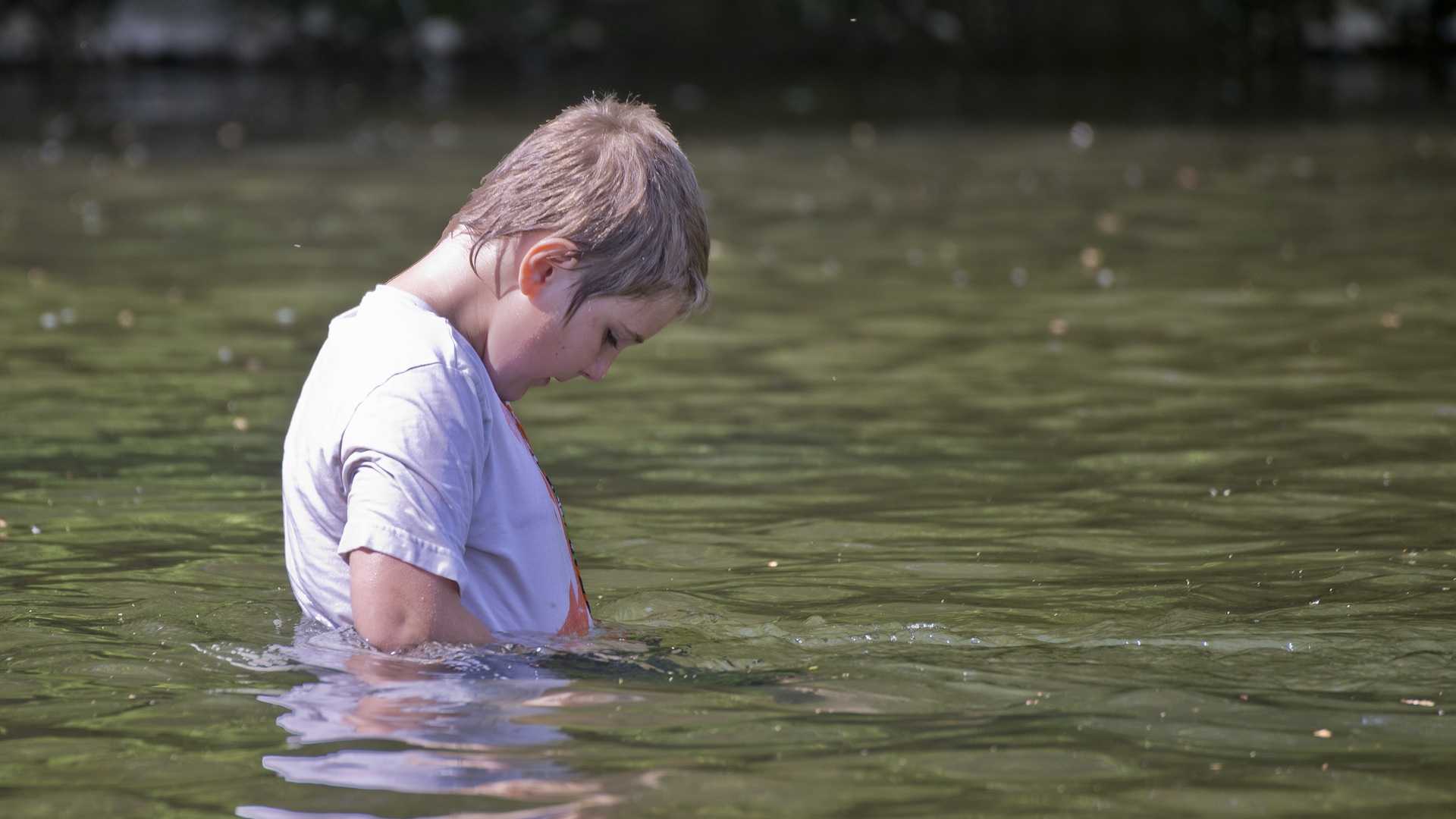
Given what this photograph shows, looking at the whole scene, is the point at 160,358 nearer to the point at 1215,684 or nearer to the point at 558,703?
the point at 558,703

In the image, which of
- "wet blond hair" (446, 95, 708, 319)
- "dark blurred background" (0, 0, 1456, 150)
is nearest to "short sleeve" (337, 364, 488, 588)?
"wet blond hair" (446, 95, 708, 319)

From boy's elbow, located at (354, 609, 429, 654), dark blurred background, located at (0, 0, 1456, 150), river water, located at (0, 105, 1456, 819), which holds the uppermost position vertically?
dark blurred background, located at (0, 0, 1456, 150)

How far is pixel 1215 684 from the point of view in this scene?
3.36 meters

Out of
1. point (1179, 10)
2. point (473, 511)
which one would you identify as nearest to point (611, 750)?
point (473, 511)

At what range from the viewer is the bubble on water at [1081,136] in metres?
15.0

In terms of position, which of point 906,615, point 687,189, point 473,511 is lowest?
point 906,615

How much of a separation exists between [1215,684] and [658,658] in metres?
1.09

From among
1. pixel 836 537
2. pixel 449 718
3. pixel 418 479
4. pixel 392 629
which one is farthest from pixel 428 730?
pixel 836 537

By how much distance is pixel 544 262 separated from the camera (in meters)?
2.91

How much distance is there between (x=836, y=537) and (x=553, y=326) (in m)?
1.95

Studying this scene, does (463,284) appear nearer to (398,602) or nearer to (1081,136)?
(398,602)

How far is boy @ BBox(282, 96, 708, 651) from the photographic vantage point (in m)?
2.80

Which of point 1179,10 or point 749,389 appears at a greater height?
point 1179,10

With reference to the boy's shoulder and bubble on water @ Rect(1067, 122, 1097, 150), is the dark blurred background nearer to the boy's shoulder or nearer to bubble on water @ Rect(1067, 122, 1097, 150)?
bubble on water @ Rect(1067, 122, 1097, 150)
